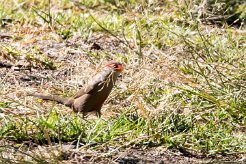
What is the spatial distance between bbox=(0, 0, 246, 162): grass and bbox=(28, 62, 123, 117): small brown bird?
6.6 inches

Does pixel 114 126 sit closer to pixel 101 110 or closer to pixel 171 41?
pixel 101 110

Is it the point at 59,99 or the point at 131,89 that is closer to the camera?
the point at 59,99

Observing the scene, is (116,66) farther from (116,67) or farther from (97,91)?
(97,91)

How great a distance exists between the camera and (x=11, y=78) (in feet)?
22.4

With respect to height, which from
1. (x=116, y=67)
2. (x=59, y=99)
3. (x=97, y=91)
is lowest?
(x=59, y=99)

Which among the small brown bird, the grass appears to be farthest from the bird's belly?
the grass

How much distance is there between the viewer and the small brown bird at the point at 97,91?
5.75m

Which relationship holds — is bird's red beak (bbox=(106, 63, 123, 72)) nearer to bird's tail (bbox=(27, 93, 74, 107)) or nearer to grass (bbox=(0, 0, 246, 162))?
grass (bbox=(0, 0, 246, 162))

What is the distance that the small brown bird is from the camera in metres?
5.75

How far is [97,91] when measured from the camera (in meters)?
5.83

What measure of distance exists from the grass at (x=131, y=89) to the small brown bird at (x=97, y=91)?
0.17m

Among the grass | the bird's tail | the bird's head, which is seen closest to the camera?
the grass

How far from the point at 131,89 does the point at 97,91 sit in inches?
22.0

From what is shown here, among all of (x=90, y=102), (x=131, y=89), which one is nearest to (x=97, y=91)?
(x=90, y=102)
